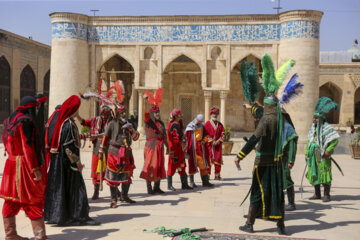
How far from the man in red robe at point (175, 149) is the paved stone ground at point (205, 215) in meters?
0.35

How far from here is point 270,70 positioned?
5.15m

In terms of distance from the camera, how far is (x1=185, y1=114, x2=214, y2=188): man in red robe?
26.6 ft

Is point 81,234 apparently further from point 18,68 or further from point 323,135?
point 18,68

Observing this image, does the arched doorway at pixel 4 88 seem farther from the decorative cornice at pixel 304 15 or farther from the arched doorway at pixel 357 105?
the arched doorway at pixel 357 105

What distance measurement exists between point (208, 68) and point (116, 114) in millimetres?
11508

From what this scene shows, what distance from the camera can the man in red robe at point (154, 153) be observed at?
7.13m

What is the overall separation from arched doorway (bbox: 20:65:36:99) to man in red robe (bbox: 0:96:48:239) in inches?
837

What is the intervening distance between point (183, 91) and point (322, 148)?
51.1 feet

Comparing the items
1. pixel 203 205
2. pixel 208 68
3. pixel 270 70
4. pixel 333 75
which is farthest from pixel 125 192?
pixel 333 75

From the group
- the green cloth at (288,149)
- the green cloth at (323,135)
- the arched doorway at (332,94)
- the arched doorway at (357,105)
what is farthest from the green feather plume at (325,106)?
the arched doorway at (357,105)

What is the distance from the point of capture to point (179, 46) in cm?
1725

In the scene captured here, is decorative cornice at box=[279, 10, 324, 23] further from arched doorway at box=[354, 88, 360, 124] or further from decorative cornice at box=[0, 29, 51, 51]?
arched doorway at box=[354, 88, 360, 124]

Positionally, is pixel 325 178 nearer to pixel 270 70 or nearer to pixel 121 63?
pixel 270 70

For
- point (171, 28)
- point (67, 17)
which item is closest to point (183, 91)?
point (171, 28)
